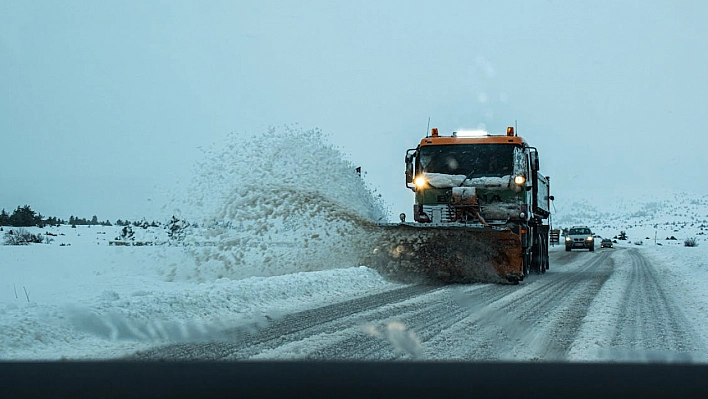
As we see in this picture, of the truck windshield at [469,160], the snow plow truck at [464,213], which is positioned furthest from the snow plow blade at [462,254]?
the truck windshield at [469,160]

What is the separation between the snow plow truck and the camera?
14.5 meters

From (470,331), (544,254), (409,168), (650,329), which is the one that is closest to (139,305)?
(470,331)

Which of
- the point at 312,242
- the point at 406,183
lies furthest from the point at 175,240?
the point at 406,183

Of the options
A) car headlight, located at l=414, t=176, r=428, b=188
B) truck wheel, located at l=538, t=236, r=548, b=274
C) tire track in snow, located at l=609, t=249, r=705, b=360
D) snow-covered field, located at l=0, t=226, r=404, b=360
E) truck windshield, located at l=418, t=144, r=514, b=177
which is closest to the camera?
tire track in snow, located at l=609, t=249, r=705, b=360

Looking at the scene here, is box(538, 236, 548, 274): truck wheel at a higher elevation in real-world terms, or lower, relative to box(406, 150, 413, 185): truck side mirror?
lower

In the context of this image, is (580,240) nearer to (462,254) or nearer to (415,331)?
(462,254)

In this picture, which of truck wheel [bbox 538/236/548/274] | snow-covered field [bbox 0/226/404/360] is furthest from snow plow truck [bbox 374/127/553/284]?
truck wheel [bbox 538/236/548/274]

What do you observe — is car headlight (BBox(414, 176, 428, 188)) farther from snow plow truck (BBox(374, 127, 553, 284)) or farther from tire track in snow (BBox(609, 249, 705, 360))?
tire track in snow (BBox(609, 249, 705, 360))

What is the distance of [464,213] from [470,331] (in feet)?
23.6

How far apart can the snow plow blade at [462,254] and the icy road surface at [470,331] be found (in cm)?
240

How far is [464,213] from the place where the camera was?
14617 millimetres

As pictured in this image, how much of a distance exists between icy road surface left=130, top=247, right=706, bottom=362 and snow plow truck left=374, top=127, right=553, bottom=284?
2455 millimetres

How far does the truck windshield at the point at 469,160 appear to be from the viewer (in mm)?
14711

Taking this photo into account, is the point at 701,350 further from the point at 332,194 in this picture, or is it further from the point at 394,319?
the point at 332,194
